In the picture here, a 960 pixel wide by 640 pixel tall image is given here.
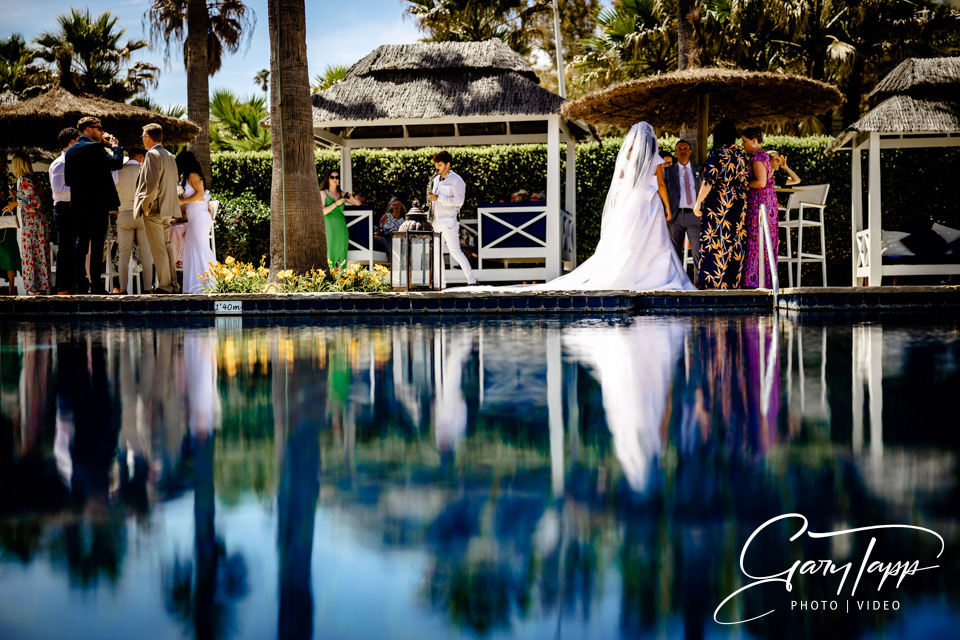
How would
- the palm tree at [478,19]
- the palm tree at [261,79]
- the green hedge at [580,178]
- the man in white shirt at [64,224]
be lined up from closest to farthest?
the man in white shirt at [64,224], the green hedge at [580,178], the palm tree at [478,19], the palm tree at [261,79]

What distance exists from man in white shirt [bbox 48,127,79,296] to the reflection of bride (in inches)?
241

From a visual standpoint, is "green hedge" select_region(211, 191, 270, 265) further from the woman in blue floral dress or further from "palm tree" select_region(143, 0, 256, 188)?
the woman in blue floral dress

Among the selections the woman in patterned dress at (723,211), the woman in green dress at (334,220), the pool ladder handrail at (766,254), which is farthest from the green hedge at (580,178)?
the pool ladder handrail at (766,254)

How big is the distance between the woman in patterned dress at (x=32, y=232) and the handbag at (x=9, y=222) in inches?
37.9

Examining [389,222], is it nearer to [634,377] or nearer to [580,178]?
[580,178]

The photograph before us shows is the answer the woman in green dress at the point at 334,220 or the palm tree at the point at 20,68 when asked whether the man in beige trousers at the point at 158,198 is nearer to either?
the woman in green dress at the point at 334,220

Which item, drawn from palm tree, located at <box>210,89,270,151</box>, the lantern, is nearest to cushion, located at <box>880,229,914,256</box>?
the lantern

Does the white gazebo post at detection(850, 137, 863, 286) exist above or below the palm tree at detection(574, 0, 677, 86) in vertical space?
below

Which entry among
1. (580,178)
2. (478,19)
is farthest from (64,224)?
(478,19)

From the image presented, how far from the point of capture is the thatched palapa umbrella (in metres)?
11.7

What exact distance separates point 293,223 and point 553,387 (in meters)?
7.07

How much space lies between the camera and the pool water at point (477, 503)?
3.86 ft

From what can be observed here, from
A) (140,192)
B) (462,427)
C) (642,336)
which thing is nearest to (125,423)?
(462,427)

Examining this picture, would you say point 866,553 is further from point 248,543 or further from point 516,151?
point 516,151
